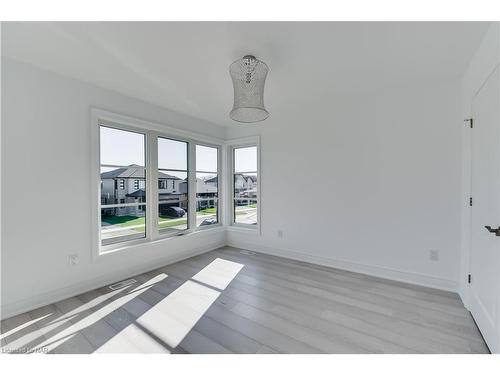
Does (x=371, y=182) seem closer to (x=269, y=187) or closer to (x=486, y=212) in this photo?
(x=486, y=212)

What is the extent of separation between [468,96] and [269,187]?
9.01 ft

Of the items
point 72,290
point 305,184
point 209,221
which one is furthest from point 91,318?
point 305,184

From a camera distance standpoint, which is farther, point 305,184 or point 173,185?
point 173,185

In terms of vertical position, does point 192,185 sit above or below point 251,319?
above

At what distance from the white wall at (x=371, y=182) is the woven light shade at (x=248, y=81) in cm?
140

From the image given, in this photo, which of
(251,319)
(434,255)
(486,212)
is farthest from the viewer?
(434,255)

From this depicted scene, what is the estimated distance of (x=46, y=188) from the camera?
7.83 feet

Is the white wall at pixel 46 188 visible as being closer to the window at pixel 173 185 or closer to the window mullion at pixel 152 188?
the window mullion at pixel 152 188

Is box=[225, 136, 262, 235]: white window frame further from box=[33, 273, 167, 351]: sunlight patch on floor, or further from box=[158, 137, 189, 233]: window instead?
box=[33, 273, 167, 351]: sunlight patch on floor

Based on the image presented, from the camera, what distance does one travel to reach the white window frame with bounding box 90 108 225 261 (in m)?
2.75

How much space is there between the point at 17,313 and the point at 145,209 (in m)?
1.66

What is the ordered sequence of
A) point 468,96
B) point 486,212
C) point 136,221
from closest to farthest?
point 486,212, point 468,96, point 136,221

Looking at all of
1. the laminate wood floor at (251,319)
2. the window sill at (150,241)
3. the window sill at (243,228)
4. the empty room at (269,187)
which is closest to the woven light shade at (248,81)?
the empty room at (269,187)
